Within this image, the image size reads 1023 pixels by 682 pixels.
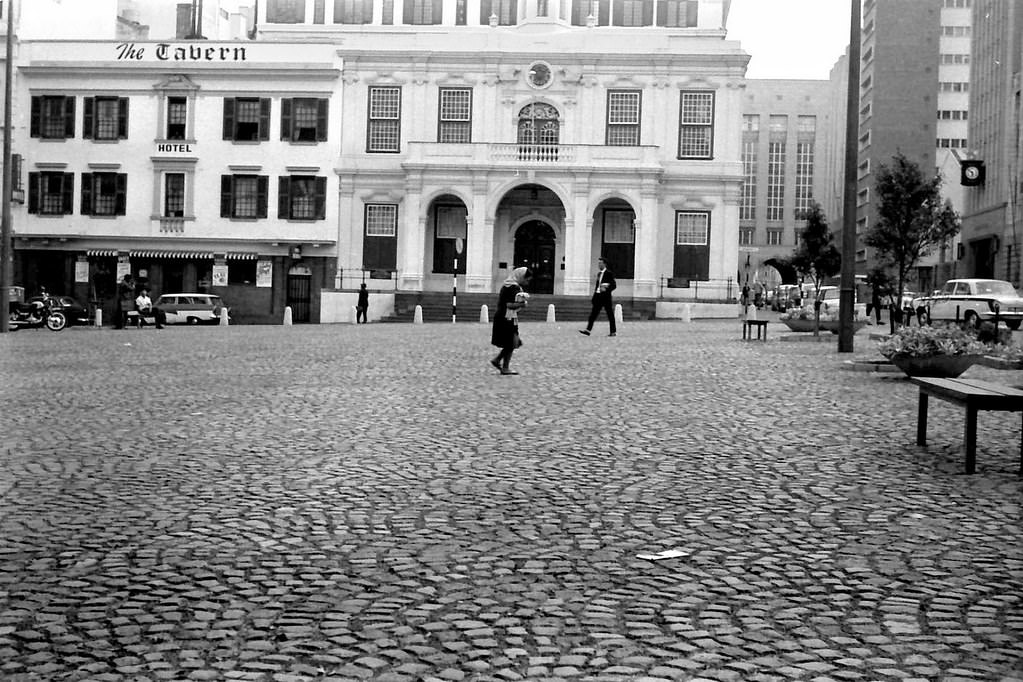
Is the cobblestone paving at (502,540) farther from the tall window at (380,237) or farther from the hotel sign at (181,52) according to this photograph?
the hotel sign at (181,52)

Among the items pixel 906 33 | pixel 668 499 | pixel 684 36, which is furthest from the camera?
pixel 906 33

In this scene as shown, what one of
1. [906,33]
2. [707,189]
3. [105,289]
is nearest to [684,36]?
[707,189]

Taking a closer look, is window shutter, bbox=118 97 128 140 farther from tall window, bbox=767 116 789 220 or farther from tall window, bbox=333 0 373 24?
tall window, bbox=767 116 789 220

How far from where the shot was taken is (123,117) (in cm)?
5662

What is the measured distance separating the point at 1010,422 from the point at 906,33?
117421 mm

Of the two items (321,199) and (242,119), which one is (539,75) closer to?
(321,199)

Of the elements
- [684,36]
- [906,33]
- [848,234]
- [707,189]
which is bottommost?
[848,234]

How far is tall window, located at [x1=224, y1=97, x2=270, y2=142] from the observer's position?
5606 cm

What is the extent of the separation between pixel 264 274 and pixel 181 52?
997 centimetres

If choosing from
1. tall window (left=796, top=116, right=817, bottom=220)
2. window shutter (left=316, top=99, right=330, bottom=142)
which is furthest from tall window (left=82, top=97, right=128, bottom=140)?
tall window (left=796, top=116, right=817, bottom=220)

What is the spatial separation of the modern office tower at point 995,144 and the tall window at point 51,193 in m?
39.0

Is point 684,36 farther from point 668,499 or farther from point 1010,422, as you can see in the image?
point 668,499

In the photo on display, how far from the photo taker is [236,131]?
56.1 metres

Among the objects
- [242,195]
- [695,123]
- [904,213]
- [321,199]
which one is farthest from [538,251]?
[904,213]
